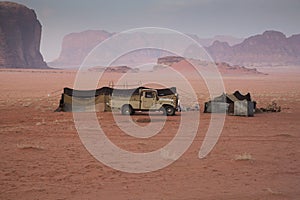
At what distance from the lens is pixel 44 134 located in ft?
54.1

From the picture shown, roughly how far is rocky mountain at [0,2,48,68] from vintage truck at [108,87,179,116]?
108 m

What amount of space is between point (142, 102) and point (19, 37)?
122 metres

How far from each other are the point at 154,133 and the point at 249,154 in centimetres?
544

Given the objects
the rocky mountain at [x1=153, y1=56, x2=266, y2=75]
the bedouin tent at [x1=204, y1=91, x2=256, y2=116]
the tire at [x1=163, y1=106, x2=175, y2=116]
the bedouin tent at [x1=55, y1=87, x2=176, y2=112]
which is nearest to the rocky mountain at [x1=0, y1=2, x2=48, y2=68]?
the rocky mountain at [x1=153, y1=56, x2=266, y2=75]

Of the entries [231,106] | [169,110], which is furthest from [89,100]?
[231,106]

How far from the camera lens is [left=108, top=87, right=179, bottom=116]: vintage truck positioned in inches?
921

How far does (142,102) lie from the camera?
76.8 ft

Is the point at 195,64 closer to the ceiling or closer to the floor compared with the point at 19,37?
closer to the floor

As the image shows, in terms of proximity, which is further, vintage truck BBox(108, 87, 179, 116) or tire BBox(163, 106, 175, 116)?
tire BBox(163, 106, 175, 116)

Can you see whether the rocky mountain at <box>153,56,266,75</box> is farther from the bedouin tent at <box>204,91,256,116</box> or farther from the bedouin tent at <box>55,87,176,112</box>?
the bedouin tent at <box>55,87,176,112</box>

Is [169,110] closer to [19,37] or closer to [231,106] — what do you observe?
[231,106]

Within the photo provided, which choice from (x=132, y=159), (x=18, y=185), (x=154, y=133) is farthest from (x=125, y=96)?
(x=18, y=185)

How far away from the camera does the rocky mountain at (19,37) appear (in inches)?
5043

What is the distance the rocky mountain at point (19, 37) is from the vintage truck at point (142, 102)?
4244 inches
